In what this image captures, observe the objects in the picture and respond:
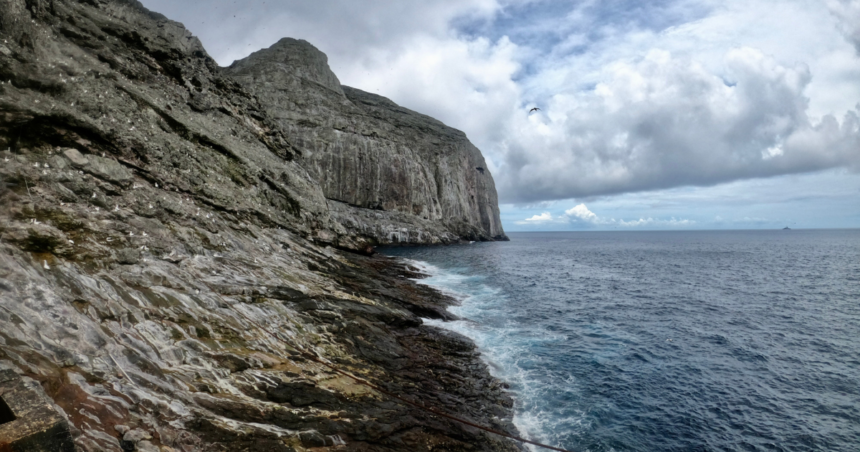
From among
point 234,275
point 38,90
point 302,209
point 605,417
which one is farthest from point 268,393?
point 302,209

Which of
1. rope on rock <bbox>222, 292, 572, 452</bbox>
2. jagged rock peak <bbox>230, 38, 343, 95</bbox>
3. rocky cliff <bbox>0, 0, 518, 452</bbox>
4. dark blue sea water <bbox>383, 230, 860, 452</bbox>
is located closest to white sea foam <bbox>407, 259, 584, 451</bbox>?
dark blue sea water <bbox>383, 230, 860, 452</bbox>

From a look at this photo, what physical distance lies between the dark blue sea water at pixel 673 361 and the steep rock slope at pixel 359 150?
123 ft

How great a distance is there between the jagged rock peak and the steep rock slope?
200 mm

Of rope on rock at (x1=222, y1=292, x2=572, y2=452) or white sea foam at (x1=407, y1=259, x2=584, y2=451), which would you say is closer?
rope on rock at (x1=222, y1=292, x2=572, y2=452)

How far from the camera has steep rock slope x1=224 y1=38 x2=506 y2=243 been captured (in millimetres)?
70938

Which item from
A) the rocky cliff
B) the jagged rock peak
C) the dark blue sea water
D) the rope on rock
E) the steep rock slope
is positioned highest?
the jagged rock peak

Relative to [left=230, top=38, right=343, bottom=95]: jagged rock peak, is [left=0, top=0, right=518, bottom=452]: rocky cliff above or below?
below

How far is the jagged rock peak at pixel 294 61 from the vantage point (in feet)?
253

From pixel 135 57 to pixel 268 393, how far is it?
68.9ft

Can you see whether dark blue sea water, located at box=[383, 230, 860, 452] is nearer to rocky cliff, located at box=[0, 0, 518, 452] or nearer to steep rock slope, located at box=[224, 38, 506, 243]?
rocky cliff, located at box=[0, 0, 518, 452]

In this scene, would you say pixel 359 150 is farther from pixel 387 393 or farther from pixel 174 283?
pixel 387 393

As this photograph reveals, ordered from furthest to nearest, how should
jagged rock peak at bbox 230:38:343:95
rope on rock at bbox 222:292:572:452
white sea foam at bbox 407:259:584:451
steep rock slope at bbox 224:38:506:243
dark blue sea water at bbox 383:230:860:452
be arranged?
jagged rock peak at bbox 230:38:343:95 < steep rock slope at bbox 224:38:506:243 < white sea foam at bbox 407:259:584:451 < dark blue sea water at bbox 383:230:860:452 < rope on rock at bbox 222:292:572:452

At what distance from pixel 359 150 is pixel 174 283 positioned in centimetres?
6519

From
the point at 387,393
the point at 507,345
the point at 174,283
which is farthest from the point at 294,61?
the point at 387,393
